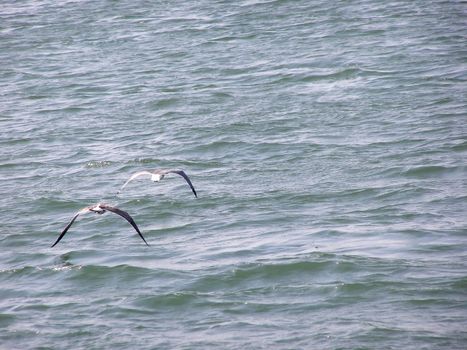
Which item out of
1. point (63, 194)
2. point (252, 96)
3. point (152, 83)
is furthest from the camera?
point (152, 83)

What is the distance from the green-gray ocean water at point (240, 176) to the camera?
1253cm

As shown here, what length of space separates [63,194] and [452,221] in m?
6.52

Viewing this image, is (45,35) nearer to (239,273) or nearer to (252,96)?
(252,96)

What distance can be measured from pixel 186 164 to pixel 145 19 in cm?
1199

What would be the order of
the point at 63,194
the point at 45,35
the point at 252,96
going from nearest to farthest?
the point at 63,194 → the point at 252,96 → the point at 45,35

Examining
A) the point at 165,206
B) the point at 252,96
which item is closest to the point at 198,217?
the point at 165,206

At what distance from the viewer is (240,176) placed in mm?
17734

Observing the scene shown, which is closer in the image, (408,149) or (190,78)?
(408,149)

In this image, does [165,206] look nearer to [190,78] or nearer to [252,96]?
[252,96]

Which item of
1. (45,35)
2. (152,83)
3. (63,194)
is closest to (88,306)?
(63,194)

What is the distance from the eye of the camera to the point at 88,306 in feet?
43.2

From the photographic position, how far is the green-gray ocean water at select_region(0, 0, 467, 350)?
12531 mm

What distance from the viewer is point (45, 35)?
28.9 metres

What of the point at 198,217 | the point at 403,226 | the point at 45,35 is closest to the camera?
the point at 403,226
